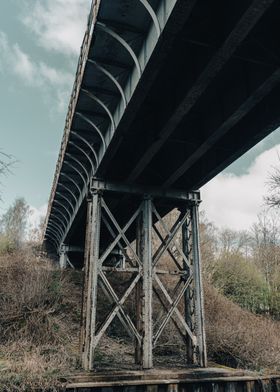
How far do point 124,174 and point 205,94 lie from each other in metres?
3.45

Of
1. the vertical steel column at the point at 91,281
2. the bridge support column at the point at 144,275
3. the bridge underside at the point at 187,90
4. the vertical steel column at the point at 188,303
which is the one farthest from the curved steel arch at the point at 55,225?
the vertical steel column at the point at 188,303

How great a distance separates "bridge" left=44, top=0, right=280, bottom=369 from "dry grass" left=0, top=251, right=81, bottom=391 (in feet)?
4.21

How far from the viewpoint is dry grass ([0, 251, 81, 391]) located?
652 cm

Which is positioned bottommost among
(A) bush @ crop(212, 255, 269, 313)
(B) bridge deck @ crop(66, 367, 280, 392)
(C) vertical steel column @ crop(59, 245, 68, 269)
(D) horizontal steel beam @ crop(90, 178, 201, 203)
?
(B) bridge deck @ crop(66, 367, 280, 392)

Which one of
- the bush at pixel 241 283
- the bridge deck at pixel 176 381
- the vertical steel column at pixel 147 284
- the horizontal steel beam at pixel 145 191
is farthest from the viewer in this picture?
the bush at pixel 241 283

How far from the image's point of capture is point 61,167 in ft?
36.0

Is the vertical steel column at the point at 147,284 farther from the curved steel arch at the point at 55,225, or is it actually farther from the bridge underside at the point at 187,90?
Answer: the curved steel arch at the point at 55,225

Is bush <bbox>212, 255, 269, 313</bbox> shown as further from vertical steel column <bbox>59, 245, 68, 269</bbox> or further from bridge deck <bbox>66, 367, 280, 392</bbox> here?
bridge deck <bbox>66, 367, 280, 392</bbox>

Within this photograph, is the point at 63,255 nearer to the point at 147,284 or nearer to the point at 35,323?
the point at 35,323

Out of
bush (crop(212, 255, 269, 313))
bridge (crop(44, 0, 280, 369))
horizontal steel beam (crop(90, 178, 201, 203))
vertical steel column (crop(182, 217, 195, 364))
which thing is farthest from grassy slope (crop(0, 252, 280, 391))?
bush (crop(212, 255, 269, 313))

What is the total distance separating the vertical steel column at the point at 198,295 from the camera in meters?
8.67

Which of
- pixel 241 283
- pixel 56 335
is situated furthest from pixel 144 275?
pixel 241 283

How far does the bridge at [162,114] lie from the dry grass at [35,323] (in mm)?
1284

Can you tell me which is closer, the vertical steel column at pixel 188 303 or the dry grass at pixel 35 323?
the dry grass at pixel 35 323
